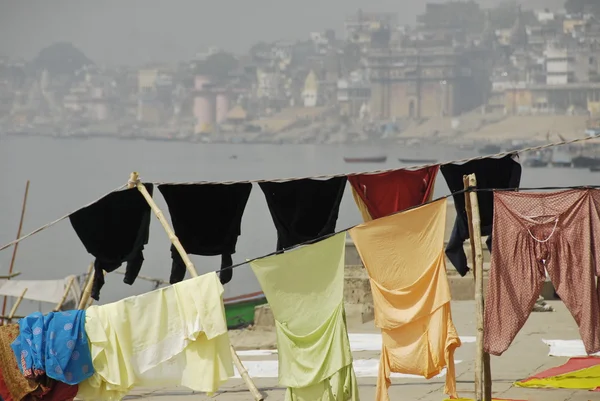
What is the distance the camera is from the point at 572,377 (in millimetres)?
6156

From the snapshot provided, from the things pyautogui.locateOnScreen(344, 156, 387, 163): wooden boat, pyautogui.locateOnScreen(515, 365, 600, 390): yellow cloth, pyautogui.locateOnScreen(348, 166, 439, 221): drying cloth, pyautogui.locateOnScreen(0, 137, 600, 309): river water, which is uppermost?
pyautogui.locateOnScreen(348, 166, 439, 221): drying cloth

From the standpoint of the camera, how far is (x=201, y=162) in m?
73.8

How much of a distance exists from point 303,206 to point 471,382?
5.08ft

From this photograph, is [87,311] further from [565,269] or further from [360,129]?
[360,129]

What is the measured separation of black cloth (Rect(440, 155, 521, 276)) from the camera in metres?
5.96

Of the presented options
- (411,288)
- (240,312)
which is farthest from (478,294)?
(240,312)

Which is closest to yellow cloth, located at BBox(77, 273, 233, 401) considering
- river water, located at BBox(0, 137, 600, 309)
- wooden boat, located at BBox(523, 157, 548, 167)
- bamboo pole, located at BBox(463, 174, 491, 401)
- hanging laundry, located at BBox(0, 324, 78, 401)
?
hanging laundry, located at BBox(0, 324, 78, 401)

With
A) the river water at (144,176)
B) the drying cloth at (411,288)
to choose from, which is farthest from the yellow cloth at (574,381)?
the river water at (144,176)

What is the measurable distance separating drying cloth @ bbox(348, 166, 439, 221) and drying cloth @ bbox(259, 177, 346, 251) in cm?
13

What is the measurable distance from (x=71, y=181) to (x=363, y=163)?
19.0m

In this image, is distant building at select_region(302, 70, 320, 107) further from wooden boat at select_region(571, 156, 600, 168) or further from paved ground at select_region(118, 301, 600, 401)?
paved ground at select_region(118, 301, 600, 401)

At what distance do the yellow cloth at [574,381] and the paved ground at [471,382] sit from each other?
41mm

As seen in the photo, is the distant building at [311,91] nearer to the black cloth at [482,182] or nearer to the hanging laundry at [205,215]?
the hanging laundry at [205,215]

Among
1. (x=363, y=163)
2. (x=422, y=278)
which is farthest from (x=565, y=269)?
(x=363, y=163)
